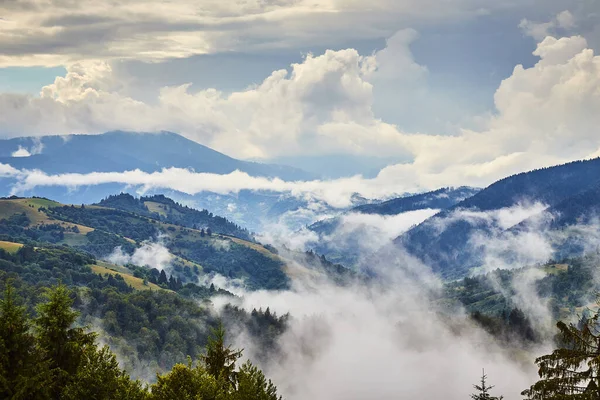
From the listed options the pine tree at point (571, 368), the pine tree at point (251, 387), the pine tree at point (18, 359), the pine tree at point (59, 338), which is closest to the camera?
the pine tree at point (571, 368)

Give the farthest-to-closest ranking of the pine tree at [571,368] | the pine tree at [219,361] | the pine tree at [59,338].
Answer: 1. the pine tree at [219,361]
2. the pine tree at [59,338]
3. the pine tree at [571,368]

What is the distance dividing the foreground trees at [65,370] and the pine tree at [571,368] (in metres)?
29.0

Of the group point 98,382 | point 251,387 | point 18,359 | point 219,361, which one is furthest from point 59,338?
point 219,361

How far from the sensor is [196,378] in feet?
180

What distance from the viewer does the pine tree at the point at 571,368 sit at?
3122 cm

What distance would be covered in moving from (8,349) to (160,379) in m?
15.3

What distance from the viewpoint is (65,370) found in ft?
159

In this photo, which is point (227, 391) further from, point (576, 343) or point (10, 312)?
point (576, 343)

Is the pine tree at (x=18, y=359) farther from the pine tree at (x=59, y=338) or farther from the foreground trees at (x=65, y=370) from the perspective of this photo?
the pine tree at (x=59, y=338)

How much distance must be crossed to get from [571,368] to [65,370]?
35915mm

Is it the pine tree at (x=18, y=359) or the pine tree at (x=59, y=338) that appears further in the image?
the pine tree at (x=59, y=338)

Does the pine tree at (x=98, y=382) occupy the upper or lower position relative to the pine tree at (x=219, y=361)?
upper

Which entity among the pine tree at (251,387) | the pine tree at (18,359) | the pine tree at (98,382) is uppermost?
the pine tree at (18,359)

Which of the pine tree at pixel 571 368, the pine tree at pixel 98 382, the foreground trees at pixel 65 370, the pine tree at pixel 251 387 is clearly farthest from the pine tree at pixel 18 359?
the pine tree at pixel 571 368
